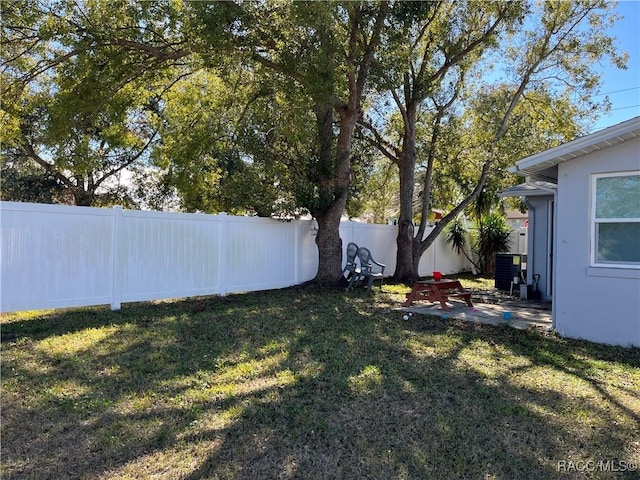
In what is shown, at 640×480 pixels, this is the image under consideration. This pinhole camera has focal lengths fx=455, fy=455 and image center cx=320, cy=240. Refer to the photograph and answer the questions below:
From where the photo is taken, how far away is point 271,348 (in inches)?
228

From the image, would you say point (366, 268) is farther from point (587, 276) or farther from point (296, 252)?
point (587, 276)

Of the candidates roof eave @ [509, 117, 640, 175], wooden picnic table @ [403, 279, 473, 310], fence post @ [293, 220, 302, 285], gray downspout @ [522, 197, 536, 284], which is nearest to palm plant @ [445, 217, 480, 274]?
gray downspout @ [522, 197, 536, 284]

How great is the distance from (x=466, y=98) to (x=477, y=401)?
12.4 m

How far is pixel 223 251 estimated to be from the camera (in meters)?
9.59

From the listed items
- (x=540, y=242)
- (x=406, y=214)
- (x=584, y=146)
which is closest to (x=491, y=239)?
(x=406, y=214)

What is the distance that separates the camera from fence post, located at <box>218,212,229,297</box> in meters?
9.55

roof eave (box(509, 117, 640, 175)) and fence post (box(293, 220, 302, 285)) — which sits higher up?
roof eave (box(509, 117, 640, 175))

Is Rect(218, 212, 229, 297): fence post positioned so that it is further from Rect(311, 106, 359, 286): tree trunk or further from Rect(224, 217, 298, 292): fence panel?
Rect(311, 106, 359, 286): tree trunk

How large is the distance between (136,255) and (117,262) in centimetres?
39

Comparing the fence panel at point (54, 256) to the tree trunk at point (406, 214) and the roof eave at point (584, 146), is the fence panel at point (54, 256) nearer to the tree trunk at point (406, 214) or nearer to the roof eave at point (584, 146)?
the roof eave at point (584, 146)

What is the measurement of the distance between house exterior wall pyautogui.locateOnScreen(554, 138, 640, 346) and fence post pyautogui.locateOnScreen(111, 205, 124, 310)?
713cm

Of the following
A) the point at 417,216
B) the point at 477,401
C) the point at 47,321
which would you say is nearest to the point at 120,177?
the point at 417,216

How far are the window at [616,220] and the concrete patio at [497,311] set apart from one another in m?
1.48

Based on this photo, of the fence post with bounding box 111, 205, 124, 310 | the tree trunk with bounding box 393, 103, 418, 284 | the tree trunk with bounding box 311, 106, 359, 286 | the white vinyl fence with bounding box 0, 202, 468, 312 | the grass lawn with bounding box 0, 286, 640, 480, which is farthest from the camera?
the tree trunk with bounding box 393, 103, 418, 284
